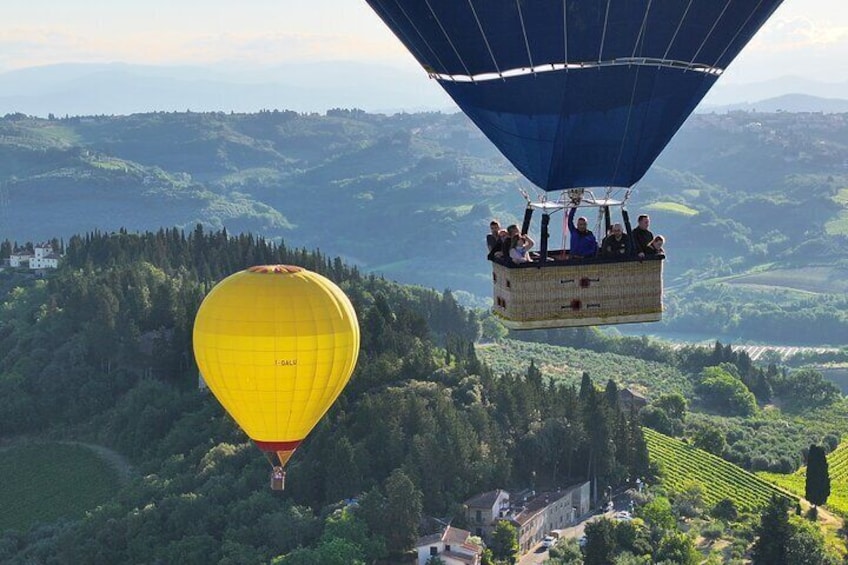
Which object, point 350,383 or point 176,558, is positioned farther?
point 350,383

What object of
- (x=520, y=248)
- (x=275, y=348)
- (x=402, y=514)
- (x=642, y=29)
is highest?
(x=642, y=29)

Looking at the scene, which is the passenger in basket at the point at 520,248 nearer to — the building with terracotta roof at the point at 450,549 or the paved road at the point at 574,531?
the building with terracotta roof at the point at 450,549

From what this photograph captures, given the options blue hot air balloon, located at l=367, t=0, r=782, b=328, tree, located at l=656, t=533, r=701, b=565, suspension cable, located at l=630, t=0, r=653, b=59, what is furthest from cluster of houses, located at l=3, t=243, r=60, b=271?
suspension cable, located at l=630, t=0, r=653, b=59

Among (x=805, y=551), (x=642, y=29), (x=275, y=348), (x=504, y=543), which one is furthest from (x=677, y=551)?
(x=642, y=29)

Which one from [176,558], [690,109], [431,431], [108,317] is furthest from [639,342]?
[690,109]

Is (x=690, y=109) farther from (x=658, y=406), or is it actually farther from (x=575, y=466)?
(x=658, y=406)

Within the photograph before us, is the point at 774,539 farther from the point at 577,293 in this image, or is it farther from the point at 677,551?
the point at 577,293
